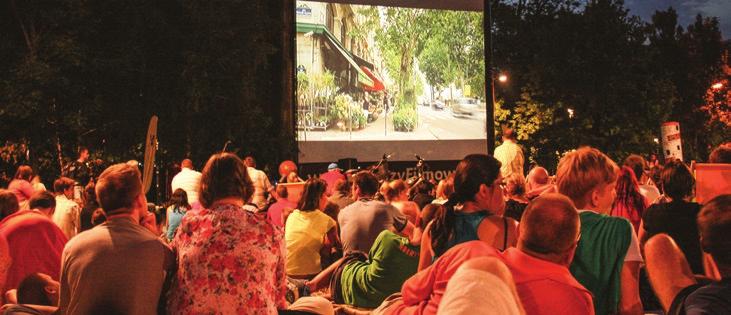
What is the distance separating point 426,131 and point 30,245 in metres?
13.5

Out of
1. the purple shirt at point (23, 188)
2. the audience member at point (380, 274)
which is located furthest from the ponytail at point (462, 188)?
the purple shirt at point (23, 188)

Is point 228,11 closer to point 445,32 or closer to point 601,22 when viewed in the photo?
point 445,32

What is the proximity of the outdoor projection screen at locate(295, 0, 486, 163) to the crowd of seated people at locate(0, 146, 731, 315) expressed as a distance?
10.7 metres

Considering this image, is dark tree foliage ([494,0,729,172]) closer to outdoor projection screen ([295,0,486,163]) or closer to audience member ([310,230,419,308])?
outdoor projection screen ([295,0,486,163])

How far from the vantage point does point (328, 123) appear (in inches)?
660

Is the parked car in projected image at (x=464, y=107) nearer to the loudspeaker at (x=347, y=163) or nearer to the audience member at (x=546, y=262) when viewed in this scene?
the loudspeaker at (x=347, y=163)

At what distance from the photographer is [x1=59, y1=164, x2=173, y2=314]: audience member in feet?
10.4

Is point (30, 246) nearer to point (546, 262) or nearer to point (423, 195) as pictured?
point (546, 262)

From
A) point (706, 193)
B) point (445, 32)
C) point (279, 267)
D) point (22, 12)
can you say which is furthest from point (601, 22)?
point (279, 267)

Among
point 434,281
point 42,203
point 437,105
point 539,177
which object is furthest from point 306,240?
point 437,105

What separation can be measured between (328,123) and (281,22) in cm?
355

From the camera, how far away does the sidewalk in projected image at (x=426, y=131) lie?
16781 millimetres

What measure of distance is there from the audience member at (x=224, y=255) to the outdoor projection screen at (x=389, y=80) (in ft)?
43.3

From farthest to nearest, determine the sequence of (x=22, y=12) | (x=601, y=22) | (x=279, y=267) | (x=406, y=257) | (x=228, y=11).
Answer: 1. (x=601, y=22)
2. (x=228, y=11)
3. (x=22, y=12)
4. (x=406, y=257)
5. (x=279, y=267)
